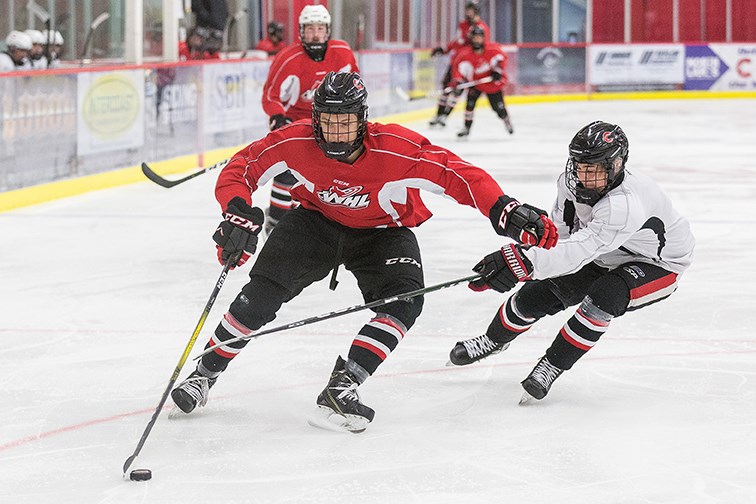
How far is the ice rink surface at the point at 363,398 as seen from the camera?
106 inches

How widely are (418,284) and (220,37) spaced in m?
8.34

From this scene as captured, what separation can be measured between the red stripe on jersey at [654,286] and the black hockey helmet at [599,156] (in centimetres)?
25

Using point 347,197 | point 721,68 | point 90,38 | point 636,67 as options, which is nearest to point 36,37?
point 90,38

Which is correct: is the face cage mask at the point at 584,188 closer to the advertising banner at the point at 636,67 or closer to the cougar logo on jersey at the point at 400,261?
the cougar logo on jersey at the point at 400,261

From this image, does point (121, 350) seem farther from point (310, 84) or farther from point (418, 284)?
point (310, 84)

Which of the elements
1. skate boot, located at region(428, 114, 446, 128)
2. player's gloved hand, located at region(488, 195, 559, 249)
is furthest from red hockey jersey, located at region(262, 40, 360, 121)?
skate boot, located at region(428, 114, 446, 128)

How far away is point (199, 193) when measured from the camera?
26.0 feet

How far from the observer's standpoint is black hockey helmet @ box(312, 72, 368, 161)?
304 centimetres

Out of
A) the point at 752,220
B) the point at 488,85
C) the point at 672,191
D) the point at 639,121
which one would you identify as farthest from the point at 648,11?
the point at 752,220

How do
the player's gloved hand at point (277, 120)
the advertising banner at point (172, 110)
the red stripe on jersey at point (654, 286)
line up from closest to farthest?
the red stripe on jersey at point (654, 286) → the player's gloved hand at point (277, 120) → the advertising banner at point (172, 110)

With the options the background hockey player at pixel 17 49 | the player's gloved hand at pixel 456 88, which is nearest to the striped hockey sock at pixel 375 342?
the background hockey player at pixel 17 49

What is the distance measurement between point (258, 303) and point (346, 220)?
0.34 m

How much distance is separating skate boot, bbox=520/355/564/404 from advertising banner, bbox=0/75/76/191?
442 cm

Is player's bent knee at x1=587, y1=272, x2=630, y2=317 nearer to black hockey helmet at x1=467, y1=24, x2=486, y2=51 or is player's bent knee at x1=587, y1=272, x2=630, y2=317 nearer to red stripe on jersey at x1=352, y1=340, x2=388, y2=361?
red stripe on jersey at x1=352, y1=340, x2=388, y2=361
